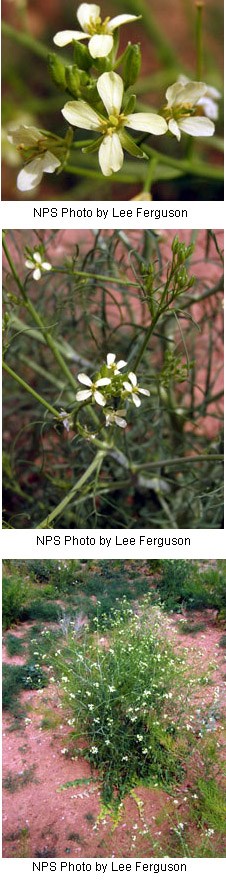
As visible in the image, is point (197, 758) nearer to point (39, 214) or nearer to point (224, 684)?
point (224, 684)

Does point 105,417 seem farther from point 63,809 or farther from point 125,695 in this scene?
point 63,809

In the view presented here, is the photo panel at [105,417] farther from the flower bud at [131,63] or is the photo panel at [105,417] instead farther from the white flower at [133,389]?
the flower bud at [131,63]

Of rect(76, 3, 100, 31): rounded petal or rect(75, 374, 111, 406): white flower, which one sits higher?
rect(76, 3, 100, 31): rounded petal

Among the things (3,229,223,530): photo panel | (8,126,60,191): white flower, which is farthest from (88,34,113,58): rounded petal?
(3,229,223,530): photo panel
